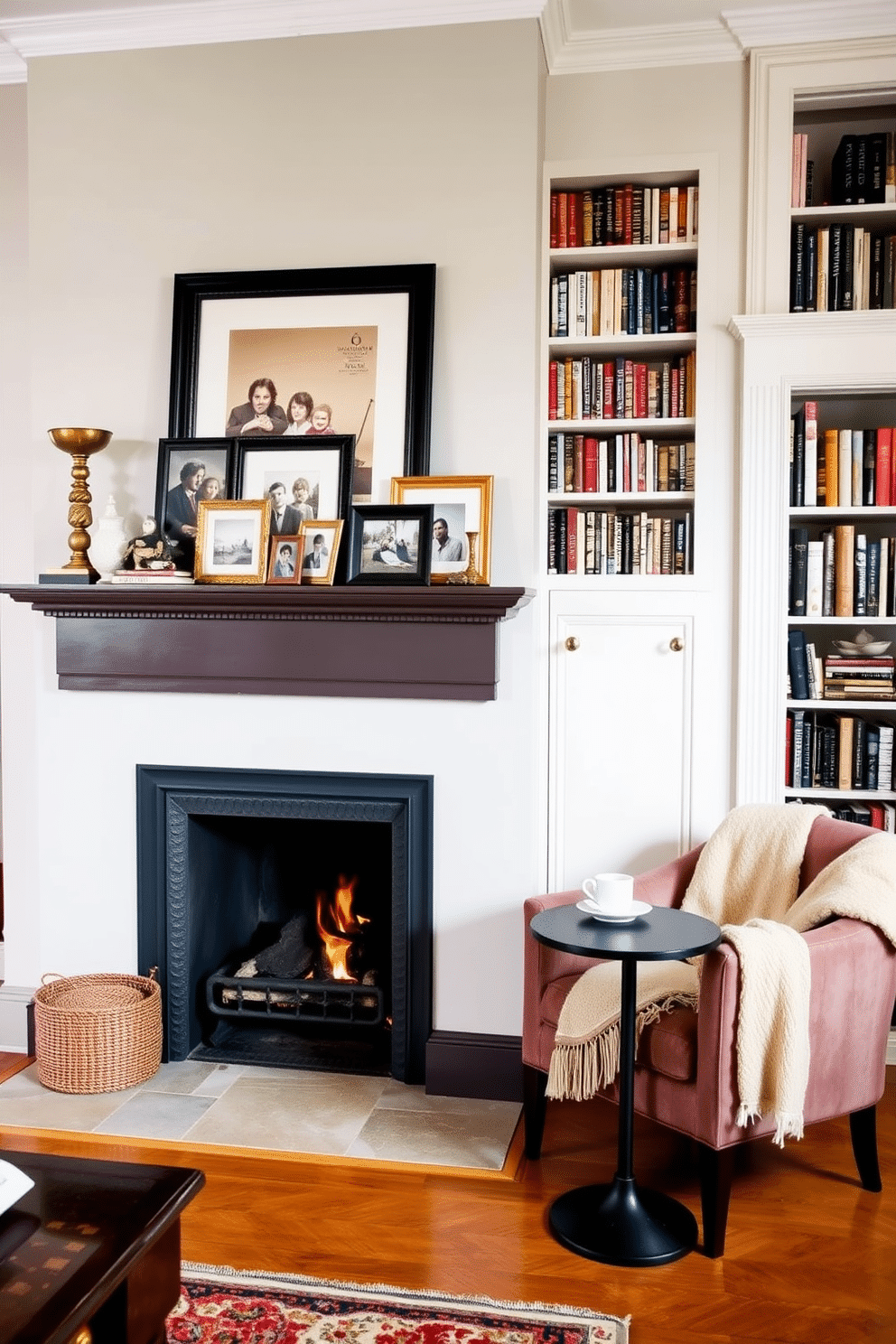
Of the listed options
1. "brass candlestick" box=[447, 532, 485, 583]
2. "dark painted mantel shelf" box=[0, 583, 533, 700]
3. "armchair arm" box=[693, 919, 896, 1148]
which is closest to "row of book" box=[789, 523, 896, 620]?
"dark painted mantel shelf" box=[0, 583, 533, 700]

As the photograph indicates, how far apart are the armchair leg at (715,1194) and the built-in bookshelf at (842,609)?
129 cm

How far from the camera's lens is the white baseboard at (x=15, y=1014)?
3463 mm

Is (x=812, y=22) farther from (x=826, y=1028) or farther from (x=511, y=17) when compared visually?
(x=826, y=1028)

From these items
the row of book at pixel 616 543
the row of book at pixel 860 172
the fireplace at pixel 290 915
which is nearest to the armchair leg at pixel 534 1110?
the fireplace at pixel 290 915

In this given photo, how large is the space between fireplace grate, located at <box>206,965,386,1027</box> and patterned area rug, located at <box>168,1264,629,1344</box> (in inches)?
44.4

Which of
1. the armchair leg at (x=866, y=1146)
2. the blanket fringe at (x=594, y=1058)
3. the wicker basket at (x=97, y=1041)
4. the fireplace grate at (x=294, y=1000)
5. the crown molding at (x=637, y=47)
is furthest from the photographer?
the fireplace grate at (x=294, y=1000)

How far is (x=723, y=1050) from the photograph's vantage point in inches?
91.8

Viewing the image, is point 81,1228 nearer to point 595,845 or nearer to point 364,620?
point 364,620

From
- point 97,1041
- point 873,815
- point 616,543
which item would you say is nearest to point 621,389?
point 616,543

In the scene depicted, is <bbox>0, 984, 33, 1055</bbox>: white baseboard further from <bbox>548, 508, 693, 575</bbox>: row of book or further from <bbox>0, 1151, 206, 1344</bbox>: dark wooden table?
<bbox>548, 508, 693, 575</bbox>: row of book

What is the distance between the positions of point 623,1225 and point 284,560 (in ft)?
6.05

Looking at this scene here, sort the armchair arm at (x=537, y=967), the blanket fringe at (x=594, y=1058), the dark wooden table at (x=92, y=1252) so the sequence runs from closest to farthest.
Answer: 1. the dark wooden table at (x=92, y=1252)
2. the blanket fringe at (x=594, y=1058)
3. the armchair arm at (x=537, y=967)

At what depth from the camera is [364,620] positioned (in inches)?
123

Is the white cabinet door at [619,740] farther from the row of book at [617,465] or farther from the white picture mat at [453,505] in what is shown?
the white picture mat at [453,505]
